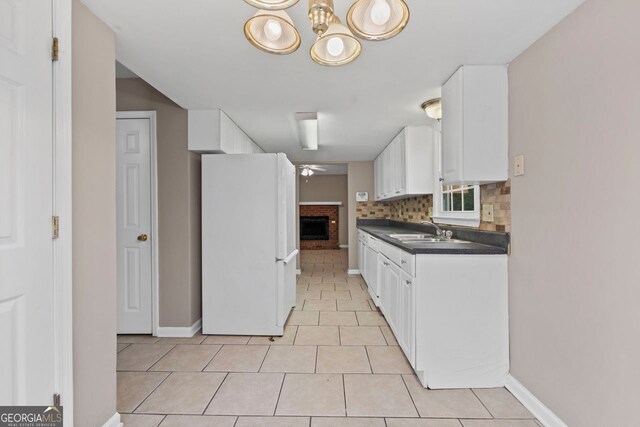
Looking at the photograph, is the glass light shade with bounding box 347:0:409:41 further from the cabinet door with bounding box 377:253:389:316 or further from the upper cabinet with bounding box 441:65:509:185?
the cabinet door with bounding box 377:253:389:316

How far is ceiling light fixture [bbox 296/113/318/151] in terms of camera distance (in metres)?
3.11

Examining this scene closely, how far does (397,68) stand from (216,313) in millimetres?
Result: 2635

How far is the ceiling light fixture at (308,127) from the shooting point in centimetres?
311

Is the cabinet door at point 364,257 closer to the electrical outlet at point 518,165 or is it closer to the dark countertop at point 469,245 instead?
the dark countertop at point 469,245

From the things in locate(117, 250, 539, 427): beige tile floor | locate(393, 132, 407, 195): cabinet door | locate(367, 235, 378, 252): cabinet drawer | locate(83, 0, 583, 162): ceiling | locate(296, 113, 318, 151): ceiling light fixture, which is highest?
locate(83, 0, 583, 162): ceiling

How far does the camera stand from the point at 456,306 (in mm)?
2105

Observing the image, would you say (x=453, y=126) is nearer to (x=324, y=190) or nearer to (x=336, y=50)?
(x=336, y=50)

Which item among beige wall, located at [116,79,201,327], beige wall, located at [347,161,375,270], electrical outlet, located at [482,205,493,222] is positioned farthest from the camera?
beige wall, located at [347,161,375,270]
